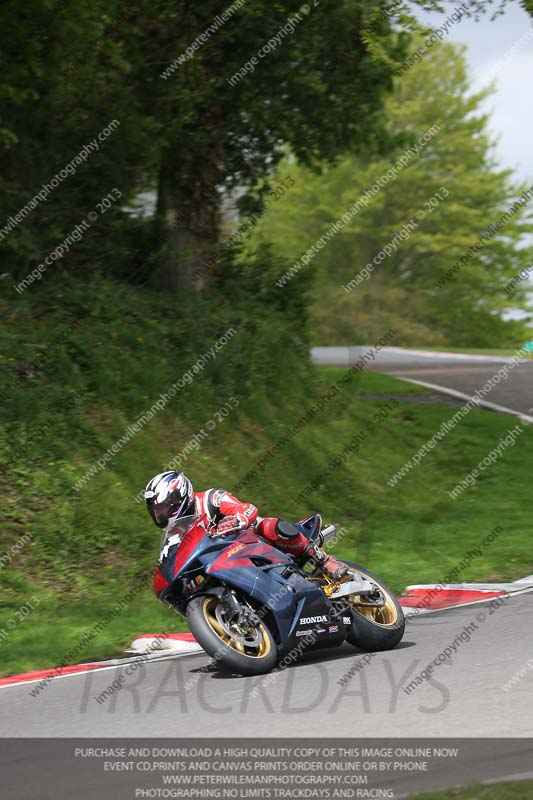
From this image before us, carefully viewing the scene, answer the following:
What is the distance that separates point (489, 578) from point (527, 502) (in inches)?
191

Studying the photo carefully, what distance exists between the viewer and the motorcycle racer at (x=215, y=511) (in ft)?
26.7

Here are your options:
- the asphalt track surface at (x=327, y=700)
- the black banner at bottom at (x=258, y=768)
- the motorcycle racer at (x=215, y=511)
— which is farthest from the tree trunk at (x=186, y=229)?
the black banner at bottom at (x=258, y=768)

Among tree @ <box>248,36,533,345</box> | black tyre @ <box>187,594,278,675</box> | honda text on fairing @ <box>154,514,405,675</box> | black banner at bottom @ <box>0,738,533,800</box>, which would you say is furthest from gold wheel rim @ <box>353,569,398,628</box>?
tree @ <box>248,36,533,345</box>

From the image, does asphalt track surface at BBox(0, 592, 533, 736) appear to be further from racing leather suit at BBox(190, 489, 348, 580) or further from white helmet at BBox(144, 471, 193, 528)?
white helmet at BBox(144, 471, 193, 528)

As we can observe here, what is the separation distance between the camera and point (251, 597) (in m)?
7.93

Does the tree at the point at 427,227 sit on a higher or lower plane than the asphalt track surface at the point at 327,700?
higher

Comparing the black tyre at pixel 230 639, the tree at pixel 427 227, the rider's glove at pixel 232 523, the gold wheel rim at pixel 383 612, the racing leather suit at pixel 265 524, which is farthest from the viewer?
the tree at pixel 427 227

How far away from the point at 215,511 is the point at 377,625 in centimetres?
148

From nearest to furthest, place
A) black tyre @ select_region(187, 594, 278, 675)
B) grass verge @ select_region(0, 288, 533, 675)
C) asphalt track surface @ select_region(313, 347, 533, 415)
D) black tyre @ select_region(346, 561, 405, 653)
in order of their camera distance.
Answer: black tyre @ select_region(187, 594, 278, 675)
black tyre @ select_region(346, 561, 405, 653)
grass verge @ select_region(0, 288, 533, 675)
asphalt track surface @ select_region(313, 347, 533, 415)

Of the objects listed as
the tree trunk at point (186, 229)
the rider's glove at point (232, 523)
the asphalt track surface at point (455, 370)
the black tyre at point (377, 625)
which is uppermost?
the asphalt track surface at point (455, 370)

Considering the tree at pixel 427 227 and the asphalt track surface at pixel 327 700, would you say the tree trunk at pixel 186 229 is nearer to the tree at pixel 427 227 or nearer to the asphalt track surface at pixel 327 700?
the asphalt track surface at pixel 327 700

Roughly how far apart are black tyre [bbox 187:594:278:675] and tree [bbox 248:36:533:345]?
46.9 meters

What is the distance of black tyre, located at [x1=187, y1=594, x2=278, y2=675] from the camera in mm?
7566

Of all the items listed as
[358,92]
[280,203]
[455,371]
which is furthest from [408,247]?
[358,92]
